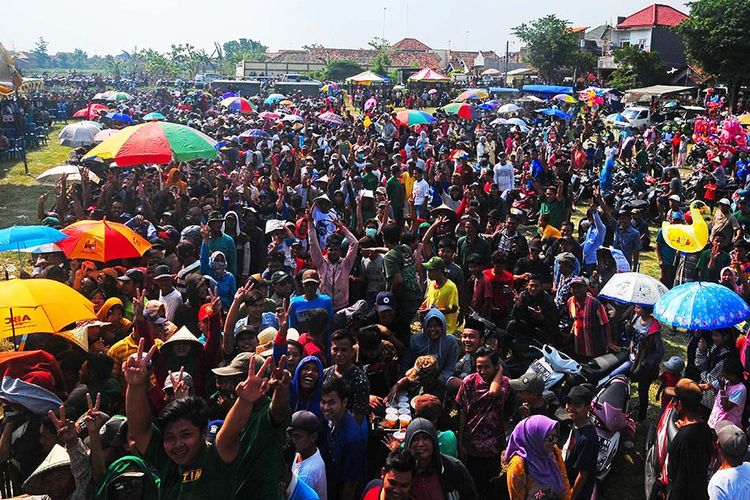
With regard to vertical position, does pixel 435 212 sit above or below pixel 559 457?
above

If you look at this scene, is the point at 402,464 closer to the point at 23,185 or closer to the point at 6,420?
the point at 6,420

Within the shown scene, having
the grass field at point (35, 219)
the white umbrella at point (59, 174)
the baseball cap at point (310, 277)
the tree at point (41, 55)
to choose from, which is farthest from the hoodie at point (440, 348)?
the tree at point (41, 55)

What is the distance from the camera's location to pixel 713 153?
64.3 ft

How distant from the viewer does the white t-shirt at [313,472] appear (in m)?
3.73

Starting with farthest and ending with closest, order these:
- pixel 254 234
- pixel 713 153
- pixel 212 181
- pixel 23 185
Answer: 1. pixel 713 153
2. pixel 23 185
3. pixel 212 181
4. pixel 254 234

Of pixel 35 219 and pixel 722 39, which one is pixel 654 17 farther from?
pixel 35 219

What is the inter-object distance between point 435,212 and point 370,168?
3.63 meters

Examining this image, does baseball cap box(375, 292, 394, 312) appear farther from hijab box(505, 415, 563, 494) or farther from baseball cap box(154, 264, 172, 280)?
hijab box(505, 415, 563, 494)

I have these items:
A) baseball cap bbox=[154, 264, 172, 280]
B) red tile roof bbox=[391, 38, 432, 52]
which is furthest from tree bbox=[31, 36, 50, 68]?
baseball cap bbox=[154, 264, 172, 280]

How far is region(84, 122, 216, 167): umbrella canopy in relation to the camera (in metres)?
7.93

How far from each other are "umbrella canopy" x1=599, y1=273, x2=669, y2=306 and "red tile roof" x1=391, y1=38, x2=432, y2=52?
2942 inches

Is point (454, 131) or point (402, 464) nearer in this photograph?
point (402, 464)

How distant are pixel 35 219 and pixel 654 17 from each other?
51.4 m

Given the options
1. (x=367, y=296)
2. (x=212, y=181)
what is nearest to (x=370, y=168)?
(x=212, y=181)
